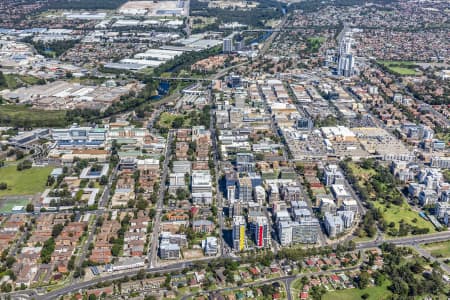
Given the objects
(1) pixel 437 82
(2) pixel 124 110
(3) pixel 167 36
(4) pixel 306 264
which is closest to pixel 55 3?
(3) pixel 167 36

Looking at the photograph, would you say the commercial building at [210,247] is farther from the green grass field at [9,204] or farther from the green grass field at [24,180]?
the green grass field at [24,180]

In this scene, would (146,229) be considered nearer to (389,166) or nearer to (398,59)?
(389,166)

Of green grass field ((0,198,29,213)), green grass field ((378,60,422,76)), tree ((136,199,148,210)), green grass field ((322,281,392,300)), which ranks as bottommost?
green grass field ((322,281,392,300))

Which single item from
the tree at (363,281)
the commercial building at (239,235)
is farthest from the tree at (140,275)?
the tree at (363,281)

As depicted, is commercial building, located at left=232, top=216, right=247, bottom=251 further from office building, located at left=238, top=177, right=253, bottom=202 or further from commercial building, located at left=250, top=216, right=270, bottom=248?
office building, located at left=238, top=177, right=253, bottom=202

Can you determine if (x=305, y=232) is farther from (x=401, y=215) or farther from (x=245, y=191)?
(x=401, y=215)

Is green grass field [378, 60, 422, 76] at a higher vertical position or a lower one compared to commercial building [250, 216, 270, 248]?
higher

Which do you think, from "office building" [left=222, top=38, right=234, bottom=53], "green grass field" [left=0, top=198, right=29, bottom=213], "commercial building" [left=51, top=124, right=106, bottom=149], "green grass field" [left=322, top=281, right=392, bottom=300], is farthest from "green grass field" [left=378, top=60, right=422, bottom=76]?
"green grass field" [left=0, top=198, right=29, bottom=213]

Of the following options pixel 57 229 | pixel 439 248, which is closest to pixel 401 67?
pixel 439 248
